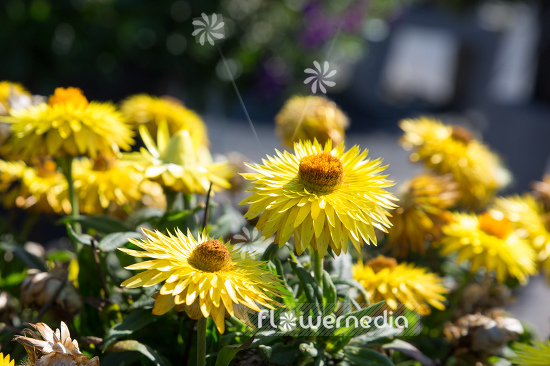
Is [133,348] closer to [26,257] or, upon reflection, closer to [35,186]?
[26,257]

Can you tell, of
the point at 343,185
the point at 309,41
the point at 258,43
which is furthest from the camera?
the point at 258,43

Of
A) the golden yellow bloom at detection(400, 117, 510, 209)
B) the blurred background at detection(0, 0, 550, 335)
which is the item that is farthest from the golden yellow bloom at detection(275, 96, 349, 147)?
the blurred background at detection(0, 0, 550, 335)

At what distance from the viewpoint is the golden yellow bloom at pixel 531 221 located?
119 cm

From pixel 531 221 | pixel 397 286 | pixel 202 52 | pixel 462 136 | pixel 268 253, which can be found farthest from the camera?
pixel 202 52

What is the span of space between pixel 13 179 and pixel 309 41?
172cm

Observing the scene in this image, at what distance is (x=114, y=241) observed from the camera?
2.86 ft

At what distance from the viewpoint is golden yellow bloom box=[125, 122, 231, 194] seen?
3.19 feet

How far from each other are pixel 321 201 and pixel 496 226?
0.57 m

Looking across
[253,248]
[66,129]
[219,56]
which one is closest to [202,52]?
[219,56]

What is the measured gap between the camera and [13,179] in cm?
121

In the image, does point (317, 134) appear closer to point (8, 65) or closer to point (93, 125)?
point (93, 125)

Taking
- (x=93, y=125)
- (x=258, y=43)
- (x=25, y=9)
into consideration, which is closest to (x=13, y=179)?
(x=93, y=125)

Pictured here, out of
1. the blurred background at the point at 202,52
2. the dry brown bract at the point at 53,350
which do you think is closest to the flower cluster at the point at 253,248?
the dry brown bract at the point at 53,350

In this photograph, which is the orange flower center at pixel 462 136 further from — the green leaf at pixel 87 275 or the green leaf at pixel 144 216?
the green leaf at pixel 87 275
